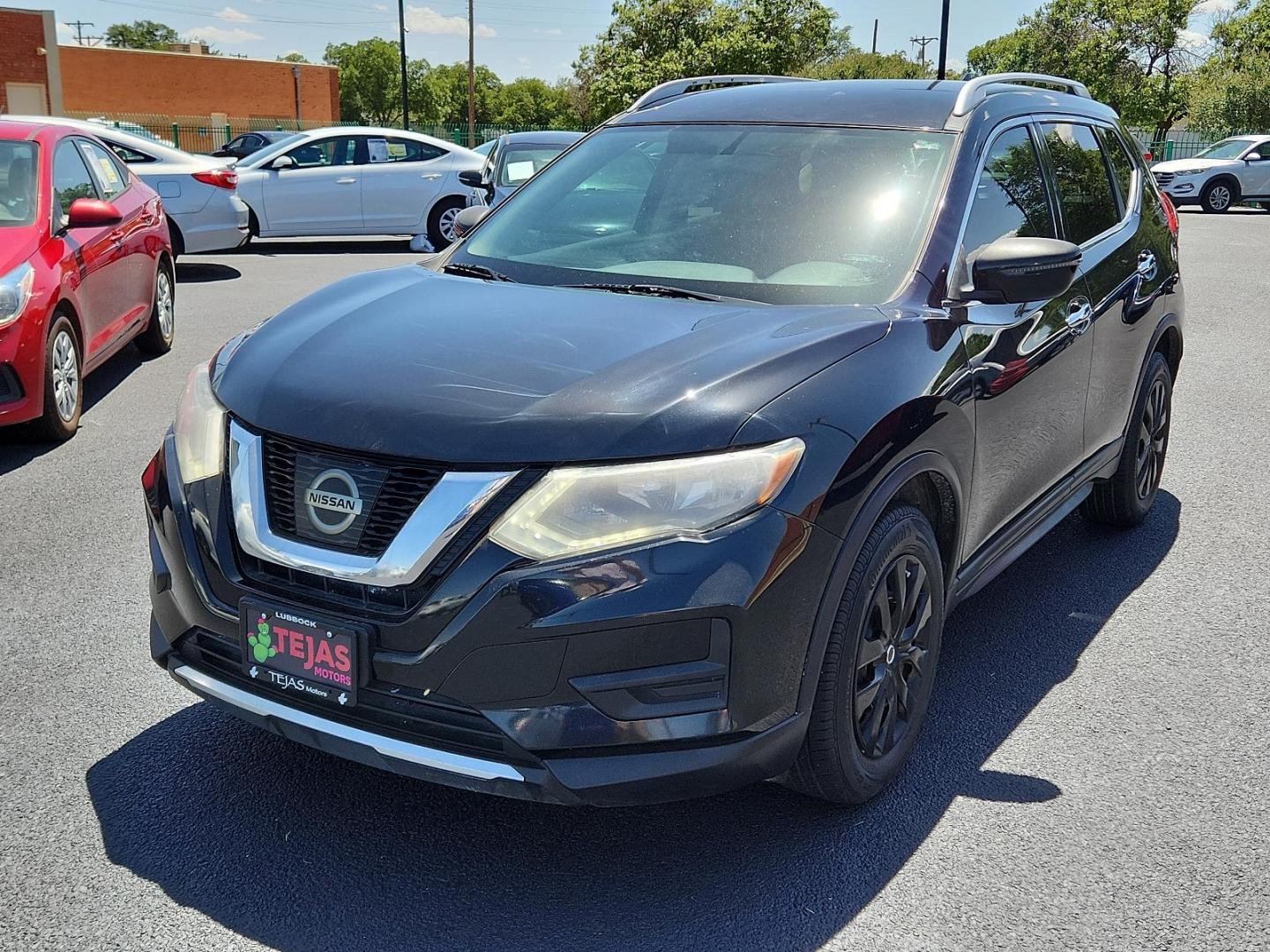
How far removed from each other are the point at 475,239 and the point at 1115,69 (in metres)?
65.0

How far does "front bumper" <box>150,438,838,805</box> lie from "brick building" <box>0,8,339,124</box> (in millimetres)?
59768

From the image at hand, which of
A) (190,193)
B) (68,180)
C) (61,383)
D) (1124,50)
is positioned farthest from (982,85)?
(1124,50)

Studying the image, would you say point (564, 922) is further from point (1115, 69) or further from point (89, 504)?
point (1115, 69)

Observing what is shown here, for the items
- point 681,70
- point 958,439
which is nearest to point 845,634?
point 958,439

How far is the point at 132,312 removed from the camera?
26.4ft

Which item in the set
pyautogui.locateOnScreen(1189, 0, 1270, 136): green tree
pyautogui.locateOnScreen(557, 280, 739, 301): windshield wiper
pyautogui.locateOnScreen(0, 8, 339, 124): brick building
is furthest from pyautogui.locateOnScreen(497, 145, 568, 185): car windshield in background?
pyautogui.locateOnScreen(0, 8, 339, 124): brick building

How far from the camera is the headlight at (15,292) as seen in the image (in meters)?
5.99

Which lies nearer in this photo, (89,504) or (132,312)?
(89,504)

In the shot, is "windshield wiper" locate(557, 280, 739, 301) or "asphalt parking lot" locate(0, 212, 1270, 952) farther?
"windshield wiper" locate(557, 280, 739, 301)

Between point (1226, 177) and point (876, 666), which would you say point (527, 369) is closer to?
point (876, 666)

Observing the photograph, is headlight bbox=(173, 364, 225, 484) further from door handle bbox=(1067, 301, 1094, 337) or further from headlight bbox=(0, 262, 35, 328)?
headlight bbox=(0, 262, 35, 328)

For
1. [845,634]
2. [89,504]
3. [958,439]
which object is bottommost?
[89,504]

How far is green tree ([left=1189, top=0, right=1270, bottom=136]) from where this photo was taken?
142 ft

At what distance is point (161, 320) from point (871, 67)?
9767cm
